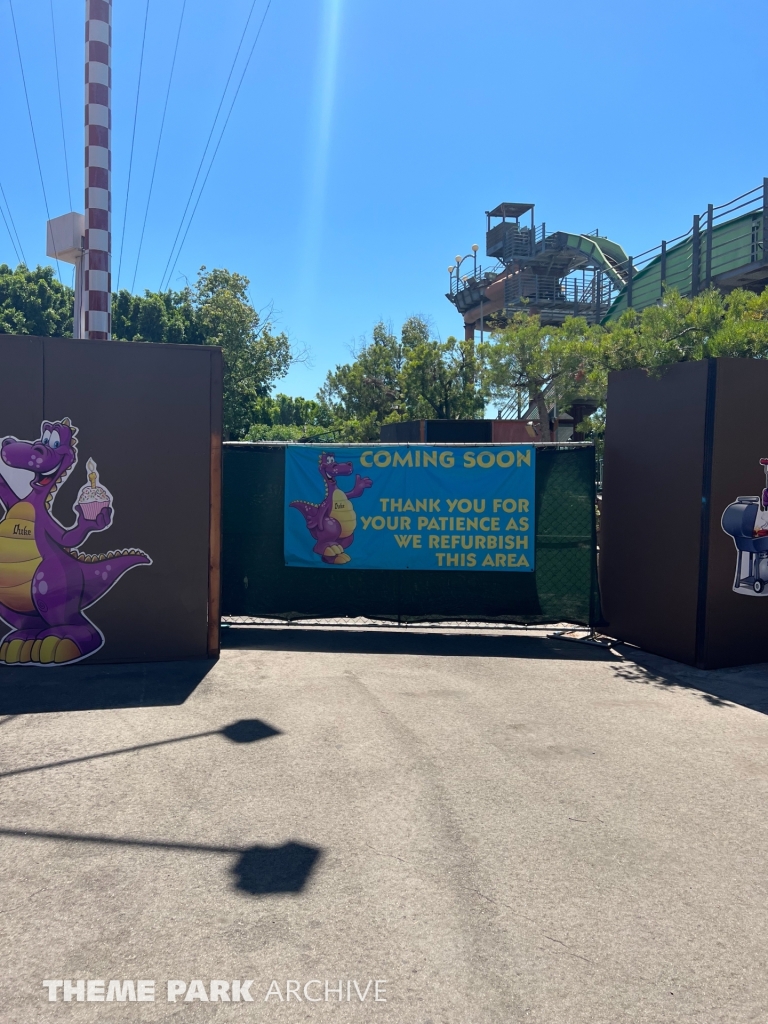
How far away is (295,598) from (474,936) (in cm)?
625

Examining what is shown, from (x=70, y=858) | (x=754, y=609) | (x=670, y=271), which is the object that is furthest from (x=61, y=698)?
(x=670, y=271)

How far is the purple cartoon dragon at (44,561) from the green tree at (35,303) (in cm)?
3194

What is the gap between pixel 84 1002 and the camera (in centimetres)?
277

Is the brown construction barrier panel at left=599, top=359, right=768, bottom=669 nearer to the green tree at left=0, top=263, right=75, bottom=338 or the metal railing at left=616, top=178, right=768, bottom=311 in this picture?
the metal railing at left=616, top=178, right=768, bottom=311

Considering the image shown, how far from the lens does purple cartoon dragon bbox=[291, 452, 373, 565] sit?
913 cm

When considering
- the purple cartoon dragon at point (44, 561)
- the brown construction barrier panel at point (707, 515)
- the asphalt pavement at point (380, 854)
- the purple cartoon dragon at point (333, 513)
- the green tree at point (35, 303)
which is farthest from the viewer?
the green tree at point (35, 303)

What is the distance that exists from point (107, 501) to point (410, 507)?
3283mm

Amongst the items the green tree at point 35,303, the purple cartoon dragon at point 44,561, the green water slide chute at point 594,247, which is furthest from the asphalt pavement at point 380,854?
the green tree at point 35,303

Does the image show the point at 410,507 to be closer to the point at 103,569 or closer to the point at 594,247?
the point at 103,569

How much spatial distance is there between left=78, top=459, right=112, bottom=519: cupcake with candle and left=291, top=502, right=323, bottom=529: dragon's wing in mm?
2256

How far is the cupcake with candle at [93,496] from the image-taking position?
7531 millimetres

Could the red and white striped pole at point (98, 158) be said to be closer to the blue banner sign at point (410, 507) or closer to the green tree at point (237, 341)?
the blue banner sign at point (410, 507)

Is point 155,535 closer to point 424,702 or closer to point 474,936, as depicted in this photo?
point 424,702

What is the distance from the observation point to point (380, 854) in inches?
153
